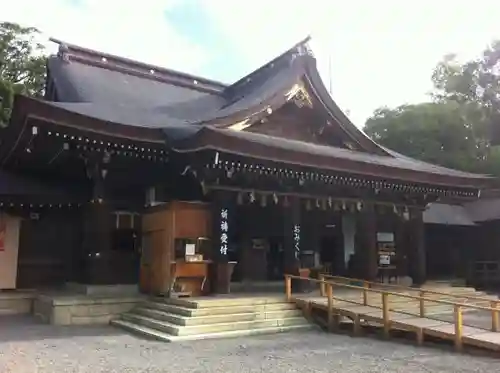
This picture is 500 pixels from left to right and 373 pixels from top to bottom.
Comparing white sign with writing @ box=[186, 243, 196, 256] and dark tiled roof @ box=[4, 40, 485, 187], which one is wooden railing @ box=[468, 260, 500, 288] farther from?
white sign with writing @ box=[186, 243, 196, 256]

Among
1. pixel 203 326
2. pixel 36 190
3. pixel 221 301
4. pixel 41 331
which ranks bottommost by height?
pixel 41 331

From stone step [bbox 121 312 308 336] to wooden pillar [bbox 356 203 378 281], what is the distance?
12.7 feet

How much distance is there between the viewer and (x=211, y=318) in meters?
9.35

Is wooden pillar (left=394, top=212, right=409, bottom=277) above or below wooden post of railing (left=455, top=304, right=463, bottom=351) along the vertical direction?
above

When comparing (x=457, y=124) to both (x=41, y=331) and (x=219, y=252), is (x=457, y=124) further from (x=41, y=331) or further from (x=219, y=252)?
(x=41, y=331)

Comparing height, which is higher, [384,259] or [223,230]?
[223,230]

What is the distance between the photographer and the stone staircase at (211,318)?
8.97 meters

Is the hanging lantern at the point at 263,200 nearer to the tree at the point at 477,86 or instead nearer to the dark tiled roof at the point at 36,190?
the dark tiled roof at the point at 36,190

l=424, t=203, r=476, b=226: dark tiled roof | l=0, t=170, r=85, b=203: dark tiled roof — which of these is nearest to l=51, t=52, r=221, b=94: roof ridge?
l=0, t=170, r=85, b=203: dark tiled roof

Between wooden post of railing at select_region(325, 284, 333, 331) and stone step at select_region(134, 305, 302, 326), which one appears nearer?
stone step at select_region(134, 305, 302, 326)

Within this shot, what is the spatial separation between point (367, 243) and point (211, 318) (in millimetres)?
5876

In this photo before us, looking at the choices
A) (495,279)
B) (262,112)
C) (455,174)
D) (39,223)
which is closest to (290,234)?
(262,112)

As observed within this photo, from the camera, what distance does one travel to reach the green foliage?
30641 mm

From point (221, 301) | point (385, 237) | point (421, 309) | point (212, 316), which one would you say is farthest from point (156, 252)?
point (385, 237)
